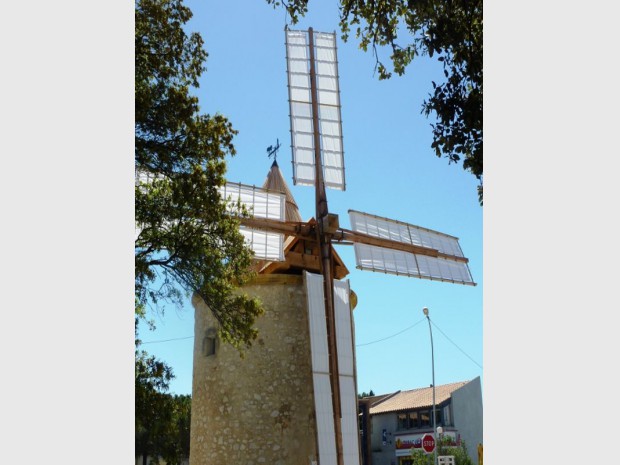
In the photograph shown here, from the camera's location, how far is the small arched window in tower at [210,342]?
8.70 m

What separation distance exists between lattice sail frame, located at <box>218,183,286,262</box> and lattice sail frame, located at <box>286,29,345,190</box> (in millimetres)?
670

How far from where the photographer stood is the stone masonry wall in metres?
8.11

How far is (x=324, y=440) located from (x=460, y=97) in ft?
16.8

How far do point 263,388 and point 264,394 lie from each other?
7cm

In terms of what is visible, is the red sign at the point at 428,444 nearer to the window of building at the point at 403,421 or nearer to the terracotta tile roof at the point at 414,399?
the terracotta tile roof at the point at 414,399

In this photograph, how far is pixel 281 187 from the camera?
415 inches

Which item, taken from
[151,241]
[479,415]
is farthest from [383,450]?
[151,241]

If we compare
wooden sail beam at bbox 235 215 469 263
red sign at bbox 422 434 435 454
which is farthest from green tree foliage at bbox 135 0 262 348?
red sign at bbox 422 434 435 454

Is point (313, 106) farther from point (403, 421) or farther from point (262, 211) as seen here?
point (403, 421)

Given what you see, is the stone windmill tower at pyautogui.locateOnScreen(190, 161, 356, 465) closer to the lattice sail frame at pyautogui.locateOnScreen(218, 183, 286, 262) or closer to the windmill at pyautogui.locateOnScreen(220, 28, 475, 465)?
the windmill at pyautogui.locateOnScreen(220, 28, 475, 465)

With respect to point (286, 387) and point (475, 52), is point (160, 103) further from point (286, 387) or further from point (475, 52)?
point (286, 387)

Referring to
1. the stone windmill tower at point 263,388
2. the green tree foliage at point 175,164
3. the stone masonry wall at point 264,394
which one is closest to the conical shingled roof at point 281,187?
the stone windmill tower at point 263,388

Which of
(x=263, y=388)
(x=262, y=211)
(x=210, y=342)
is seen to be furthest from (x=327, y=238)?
(x=263, y=388)

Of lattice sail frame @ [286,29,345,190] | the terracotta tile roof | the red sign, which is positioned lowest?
the red sign
